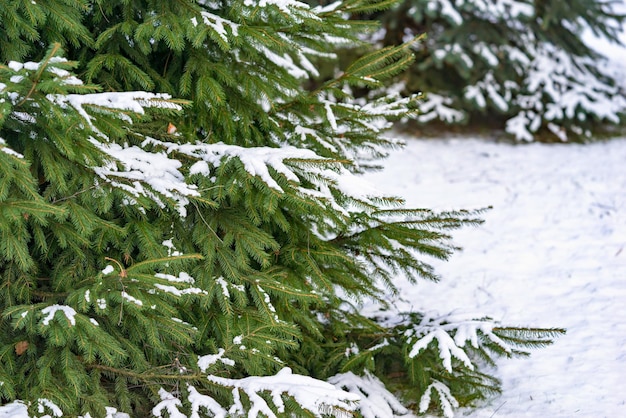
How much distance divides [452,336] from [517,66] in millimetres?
5681

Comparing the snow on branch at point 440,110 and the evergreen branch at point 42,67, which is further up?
the evergreen branch at point 42,67

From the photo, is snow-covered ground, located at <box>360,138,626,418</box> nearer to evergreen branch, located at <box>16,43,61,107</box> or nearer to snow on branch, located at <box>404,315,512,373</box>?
snow on branch, located at <box>404,315,512,373</box>

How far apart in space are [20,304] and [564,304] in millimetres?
3815

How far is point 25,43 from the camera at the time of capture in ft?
9.09

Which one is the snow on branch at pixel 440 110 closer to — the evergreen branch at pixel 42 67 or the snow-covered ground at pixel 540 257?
the snow-covered ground at pixel 540 257

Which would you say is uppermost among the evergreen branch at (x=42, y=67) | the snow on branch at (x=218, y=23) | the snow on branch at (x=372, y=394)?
the snow on branch at (x=218, y=23)

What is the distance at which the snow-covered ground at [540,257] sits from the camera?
12.4ft

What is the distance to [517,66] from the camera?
8.17 meters

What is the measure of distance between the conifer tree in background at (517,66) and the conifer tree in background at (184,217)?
4.77 meters

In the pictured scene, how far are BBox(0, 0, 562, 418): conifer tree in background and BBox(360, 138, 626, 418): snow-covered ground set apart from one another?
696 mm

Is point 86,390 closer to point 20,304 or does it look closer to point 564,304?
point 20,304

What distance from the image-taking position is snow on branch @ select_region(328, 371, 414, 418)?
3439 mm

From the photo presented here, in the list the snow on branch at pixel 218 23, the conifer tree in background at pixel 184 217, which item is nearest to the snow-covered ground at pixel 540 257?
the conifer tree in background at pixel 184 217

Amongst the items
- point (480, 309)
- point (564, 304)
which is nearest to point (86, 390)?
point (480, 309)
